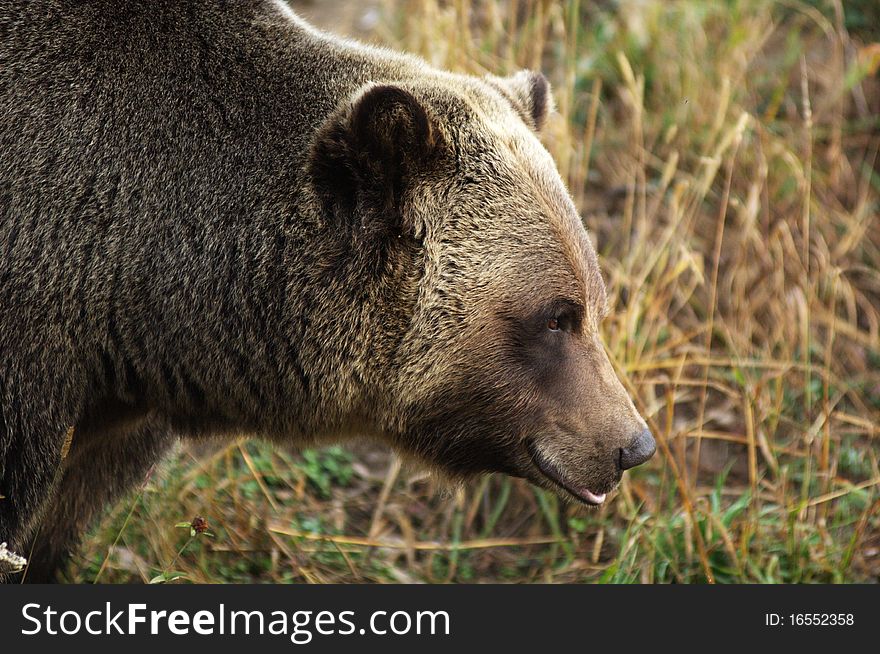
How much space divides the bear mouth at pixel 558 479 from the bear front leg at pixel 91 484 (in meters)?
1.48

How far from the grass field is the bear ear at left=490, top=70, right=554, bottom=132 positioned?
4.49 feet

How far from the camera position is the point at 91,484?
4.24 metres

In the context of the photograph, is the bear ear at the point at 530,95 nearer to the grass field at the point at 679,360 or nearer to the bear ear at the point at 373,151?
the bear ear at the point at 373,151

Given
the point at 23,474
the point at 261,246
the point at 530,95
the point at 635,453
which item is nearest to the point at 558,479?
the point at 635,453

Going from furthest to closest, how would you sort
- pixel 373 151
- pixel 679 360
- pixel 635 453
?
1. pixel 679 360
2. pixel 635 453
3. pixel 373 151

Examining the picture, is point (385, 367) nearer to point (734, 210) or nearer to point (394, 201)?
point (394, 201)

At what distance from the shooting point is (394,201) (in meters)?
3.52

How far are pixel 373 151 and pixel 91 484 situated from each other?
186 centimetres

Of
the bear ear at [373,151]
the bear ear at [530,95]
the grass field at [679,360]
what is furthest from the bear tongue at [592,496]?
the bear ear at [530,95]

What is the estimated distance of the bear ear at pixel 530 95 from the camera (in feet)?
13.5

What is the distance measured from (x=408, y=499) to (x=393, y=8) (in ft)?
12.9

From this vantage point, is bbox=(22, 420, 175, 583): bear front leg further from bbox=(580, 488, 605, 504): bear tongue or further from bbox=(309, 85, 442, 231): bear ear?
bbox=(580, 488, 605, 504): bear tongue

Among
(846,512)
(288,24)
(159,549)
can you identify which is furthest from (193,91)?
(846,512)

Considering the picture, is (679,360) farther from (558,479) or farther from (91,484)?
(91,484)
